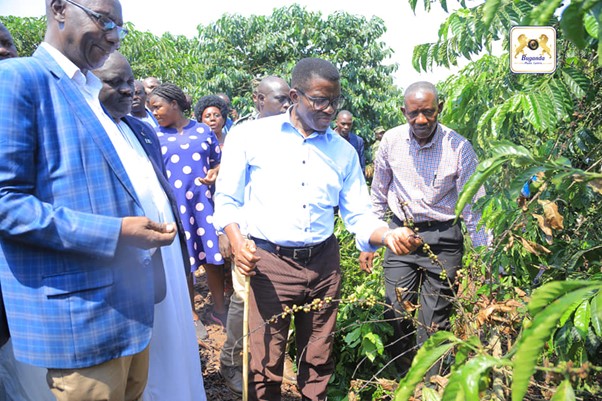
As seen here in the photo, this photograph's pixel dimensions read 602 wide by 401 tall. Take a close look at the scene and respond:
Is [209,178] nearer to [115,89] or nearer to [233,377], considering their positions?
[233,377]

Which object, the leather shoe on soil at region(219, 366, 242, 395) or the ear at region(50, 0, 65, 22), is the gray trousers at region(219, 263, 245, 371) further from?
the ear at region(50, 0, 65, 22)

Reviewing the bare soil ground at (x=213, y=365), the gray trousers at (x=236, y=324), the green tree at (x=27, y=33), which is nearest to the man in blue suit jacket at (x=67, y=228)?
the gray trousers at (x=236, y=324)

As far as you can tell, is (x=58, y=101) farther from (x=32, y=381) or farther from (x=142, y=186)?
(x=32, y=381)

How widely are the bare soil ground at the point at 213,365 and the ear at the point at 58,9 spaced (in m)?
2.49

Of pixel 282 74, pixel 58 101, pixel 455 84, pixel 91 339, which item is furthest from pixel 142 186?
pixel 282 74

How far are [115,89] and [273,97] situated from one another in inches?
83.9

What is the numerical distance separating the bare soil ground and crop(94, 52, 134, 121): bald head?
2006mm

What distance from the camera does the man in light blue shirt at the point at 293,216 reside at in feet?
9.06

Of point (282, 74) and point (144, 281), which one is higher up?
point (282, 74)

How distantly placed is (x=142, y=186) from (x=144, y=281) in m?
0.39

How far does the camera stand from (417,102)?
11.3ft

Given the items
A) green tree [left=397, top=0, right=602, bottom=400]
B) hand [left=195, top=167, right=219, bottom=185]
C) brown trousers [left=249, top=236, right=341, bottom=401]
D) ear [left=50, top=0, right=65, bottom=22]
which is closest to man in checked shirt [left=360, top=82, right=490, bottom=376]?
green tree [left=397, top=0, right=602, bottom=400]

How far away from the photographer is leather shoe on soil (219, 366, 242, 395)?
11.5ft

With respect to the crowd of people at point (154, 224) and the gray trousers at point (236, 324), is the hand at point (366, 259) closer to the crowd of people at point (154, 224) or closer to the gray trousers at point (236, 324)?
the crowd of people at point (154, 224)
